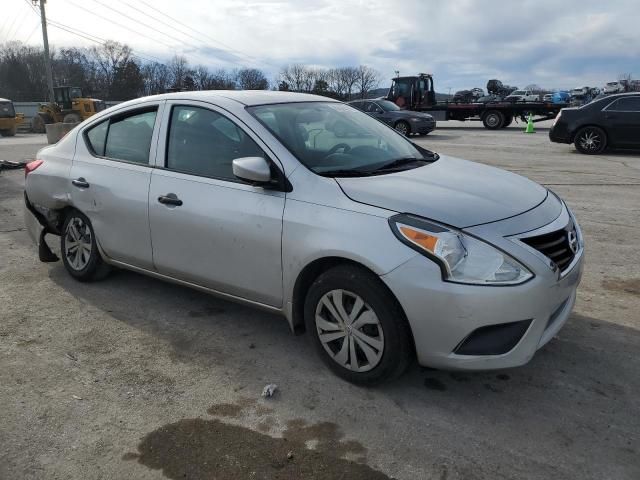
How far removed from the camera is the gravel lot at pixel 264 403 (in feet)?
8.33

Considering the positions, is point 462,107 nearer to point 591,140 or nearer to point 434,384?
point 591,140

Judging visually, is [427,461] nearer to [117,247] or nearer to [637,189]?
[117,247]

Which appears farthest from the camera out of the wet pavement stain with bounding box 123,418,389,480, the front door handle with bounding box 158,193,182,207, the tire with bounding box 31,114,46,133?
the tire with bounding box 31,114,46,133

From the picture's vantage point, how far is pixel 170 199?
382 centimetres

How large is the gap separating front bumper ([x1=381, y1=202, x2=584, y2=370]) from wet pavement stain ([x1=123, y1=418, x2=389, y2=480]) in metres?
0.65

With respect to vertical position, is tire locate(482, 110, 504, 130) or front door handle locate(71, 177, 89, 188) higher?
tire locate(482, 110, 504, 130)

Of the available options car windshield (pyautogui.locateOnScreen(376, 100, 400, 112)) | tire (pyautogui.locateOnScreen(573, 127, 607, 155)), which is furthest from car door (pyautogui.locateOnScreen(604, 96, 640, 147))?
car windshield (pyautogui.locateOnScreen(376, 100, 400, 112))

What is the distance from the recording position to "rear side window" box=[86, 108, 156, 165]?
4.18m

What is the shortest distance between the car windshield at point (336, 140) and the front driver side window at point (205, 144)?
7.9 inches

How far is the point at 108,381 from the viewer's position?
3.29 m

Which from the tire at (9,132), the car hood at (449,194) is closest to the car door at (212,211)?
the car hood at (449,194)

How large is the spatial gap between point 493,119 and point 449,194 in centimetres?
2434

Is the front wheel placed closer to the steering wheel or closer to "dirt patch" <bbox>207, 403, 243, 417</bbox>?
the steering wheel

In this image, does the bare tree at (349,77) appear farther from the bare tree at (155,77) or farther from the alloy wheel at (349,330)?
the alloy wheel at (349,330)
